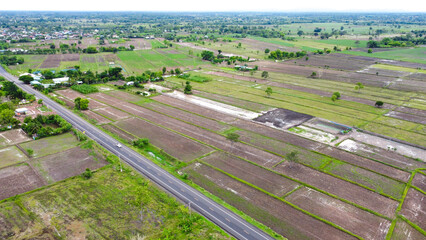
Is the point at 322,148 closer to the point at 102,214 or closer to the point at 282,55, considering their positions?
the point at 102,214

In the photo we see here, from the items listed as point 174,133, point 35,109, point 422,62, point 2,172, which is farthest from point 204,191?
point 422,62

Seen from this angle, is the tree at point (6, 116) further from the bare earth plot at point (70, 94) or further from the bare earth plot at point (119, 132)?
the bare earth plot at point (70, 94)

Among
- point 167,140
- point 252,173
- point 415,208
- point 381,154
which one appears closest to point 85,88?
point 167,140

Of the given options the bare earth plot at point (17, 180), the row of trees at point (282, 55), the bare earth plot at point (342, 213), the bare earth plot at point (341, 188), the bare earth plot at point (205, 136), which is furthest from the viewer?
the row of trees at point (282, 55)

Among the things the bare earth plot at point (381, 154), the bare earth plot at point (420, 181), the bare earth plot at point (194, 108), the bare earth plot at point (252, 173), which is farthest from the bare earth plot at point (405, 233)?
the bare earth plot at point (194, 108)

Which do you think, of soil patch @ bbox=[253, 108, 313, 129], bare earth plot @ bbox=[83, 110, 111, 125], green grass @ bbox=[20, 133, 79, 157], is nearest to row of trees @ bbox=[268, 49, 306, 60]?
soil patch @ bbox=[253, 108, 313, 129]

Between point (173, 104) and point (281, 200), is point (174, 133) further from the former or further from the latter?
point (281, 200)
